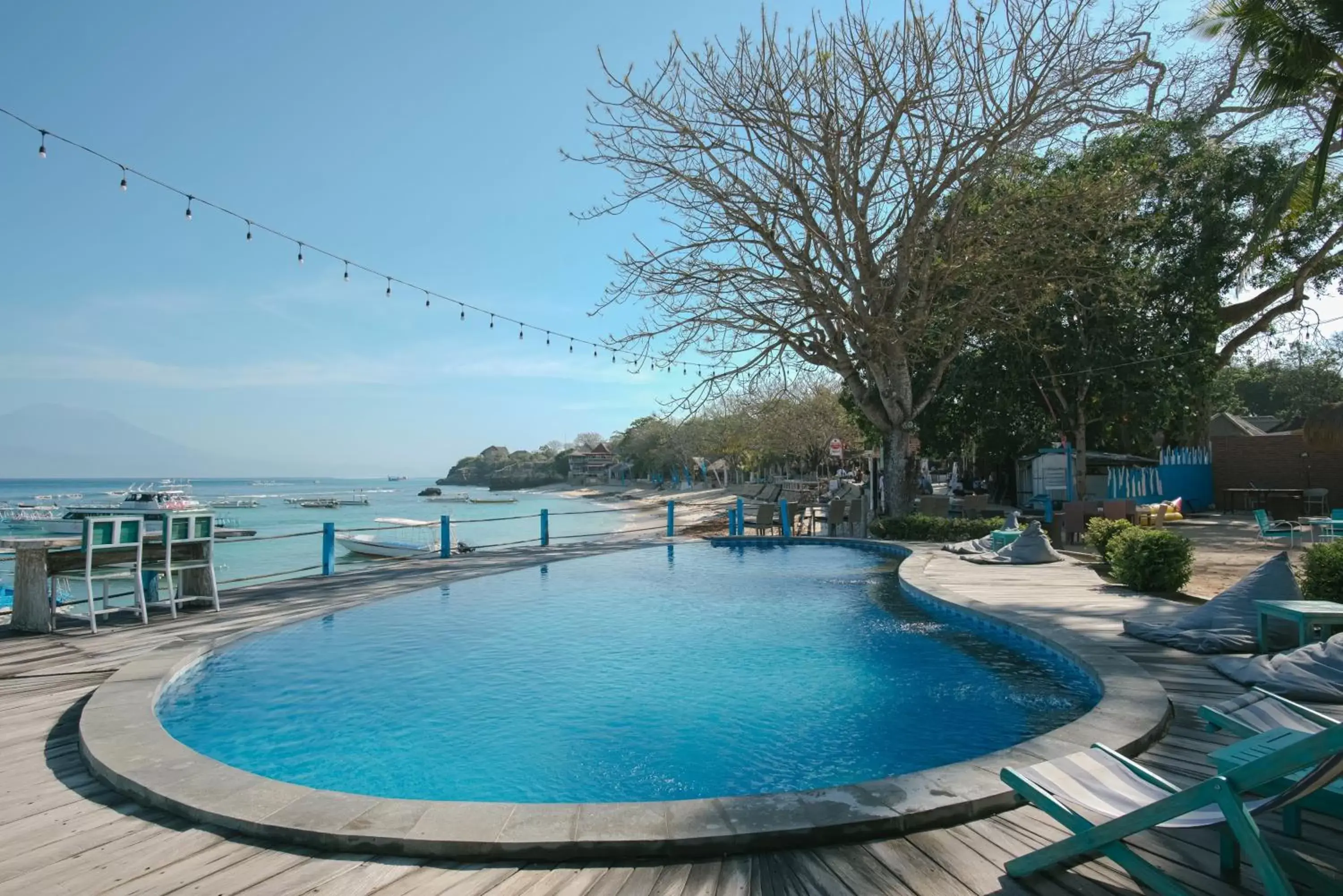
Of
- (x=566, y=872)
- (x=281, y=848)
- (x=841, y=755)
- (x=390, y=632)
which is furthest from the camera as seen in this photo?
(x=390, y=632)

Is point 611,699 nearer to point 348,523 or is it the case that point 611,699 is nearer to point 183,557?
point 183,557

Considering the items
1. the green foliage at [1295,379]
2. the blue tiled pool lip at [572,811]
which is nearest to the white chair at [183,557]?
the blue tiled pool lip at [572,811]

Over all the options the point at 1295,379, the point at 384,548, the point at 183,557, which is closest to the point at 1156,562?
the point at 183,557

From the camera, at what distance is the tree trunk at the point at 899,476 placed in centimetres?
1675

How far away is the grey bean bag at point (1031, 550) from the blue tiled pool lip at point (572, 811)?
7554mm

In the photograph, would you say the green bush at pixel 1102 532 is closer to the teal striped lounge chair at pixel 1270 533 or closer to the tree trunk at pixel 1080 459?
the teal striped lounge chair at pixel 1270 533

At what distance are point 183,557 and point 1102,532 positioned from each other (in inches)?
449

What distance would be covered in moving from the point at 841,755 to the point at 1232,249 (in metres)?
21.9

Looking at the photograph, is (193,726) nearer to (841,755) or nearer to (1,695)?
(1,695)

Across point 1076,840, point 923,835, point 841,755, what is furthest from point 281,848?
point 841,755

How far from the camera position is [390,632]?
793 centimetres

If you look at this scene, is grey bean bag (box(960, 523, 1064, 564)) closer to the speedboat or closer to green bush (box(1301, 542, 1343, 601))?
green bush (box(1301, 542, 1343, 601))

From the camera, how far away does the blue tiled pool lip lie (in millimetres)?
2725

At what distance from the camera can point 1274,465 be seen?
22.7 meters
